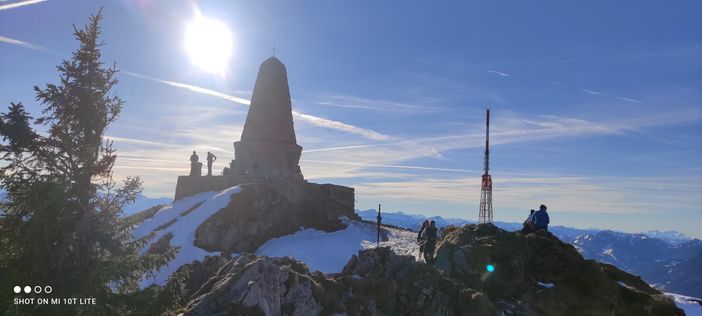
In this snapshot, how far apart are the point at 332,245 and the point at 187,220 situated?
974 cm

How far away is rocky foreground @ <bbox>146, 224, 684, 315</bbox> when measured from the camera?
12.9 m

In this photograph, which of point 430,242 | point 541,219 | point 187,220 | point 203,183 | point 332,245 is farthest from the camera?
point 203,183

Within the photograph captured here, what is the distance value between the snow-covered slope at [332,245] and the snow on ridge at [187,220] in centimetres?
404

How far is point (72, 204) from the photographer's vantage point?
9.45 metres

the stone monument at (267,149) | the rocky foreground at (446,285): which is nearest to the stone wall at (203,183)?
the stone monument at (267,149)

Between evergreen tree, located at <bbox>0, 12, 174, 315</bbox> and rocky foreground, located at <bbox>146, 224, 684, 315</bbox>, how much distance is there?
2.08 meters

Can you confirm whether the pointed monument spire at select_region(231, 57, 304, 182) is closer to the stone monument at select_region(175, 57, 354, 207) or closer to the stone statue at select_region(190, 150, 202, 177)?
the stone monument at select_region(175, 57, 354, 207)

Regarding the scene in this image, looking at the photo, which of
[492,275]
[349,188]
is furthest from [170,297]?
[349,188]

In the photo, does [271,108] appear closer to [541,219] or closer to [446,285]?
[541,219]

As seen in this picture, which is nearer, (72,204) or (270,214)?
(72,204)

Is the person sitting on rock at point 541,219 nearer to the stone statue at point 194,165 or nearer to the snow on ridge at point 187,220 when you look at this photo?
the snow on ridge at point 187,220

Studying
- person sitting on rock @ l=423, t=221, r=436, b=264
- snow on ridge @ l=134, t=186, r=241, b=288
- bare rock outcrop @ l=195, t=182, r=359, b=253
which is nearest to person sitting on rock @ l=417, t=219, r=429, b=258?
person sitting on rock @ l=423, t=221, r=436, b=264

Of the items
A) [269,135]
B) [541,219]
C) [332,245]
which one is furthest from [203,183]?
[541,219]

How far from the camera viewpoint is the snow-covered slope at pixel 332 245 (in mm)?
23828
